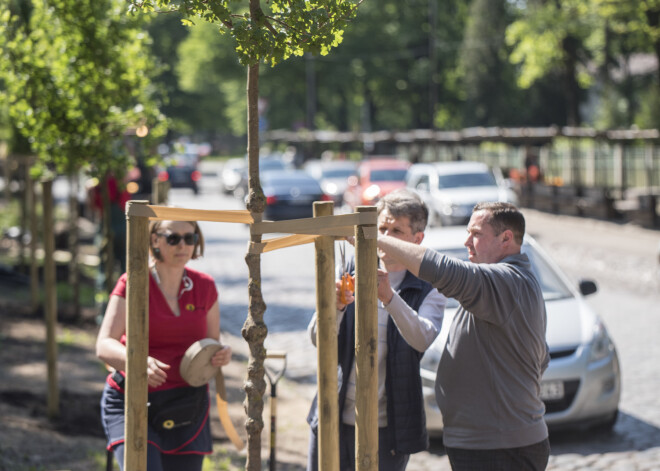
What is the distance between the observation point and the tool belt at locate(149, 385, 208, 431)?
13.7 ft

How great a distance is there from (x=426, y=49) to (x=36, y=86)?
64.2 m

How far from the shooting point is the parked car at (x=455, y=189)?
2228cm

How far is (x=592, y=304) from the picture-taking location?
13406 mm

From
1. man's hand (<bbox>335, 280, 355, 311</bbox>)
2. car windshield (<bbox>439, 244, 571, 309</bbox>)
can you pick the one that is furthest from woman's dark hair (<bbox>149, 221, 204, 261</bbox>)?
car windshield (<bbox>439, 244, 571, 309</bbox>)

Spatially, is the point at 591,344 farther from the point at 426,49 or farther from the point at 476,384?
the point at 426,49

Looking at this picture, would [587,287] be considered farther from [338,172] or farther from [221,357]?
[338,172]

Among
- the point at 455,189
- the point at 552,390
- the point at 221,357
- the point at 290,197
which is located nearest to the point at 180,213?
the point at 221,357

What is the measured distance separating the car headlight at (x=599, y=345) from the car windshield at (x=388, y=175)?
20851 millimetres

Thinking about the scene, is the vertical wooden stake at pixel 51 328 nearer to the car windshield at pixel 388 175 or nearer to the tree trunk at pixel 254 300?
the tree trunk at pixel 254 300

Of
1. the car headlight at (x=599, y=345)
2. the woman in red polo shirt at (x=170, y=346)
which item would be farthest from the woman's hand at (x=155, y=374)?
the car headlight at (x=599, y=345)

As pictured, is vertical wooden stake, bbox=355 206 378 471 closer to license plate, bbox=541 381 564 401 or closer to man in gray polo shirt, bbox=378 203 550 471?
man in gray polo shirt, bbox=378 203 550 471

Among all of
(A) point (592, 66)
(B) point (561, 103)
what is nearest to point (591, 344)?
(A) point (592, 66)

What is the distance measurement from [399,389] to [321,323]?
52 cm

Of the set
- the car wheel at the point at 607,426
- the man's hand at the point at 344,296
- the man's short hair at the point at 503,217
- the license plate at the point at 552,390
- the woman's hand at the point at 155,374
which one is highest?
the man's short hair at the point at 503,217
